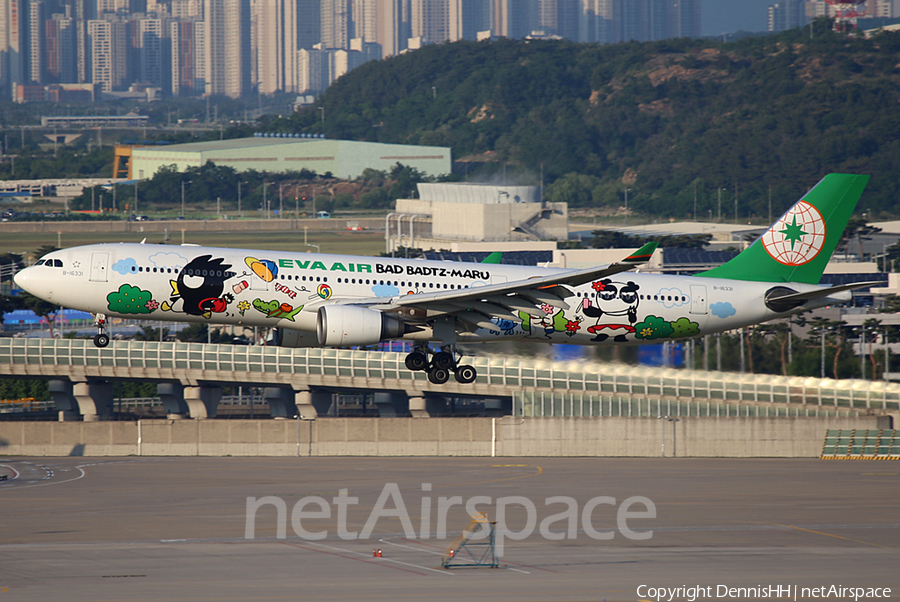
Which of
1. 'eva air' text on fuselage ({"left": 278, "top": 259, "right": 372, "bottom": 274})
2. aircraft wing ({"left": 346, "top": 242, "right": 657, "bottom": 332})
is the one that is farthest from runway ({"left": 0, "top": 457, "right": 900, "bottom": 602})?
'eva air' text on fuselage ({"left": 278, "top": 259, "right": 372, "bottom": 274})

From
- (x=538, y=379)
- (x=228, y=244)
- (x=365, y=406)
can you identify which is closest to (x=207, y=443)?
(x=538, y=379)

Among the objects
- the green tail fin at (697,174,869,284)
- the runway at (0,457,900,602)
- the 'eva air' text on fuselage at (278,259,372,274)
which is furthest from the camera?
the green tail fin at (697,174,869,284)

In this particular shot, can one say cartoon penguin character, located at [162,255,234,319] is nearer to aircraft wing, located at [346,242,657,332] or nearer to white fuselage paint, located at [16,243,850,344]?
white fuselage paint, located at [16,243,850,344]

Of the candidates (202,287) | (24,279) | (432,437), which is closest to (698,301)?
(202,287)

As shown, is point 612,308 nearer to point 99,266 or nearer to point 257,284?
point 257,284

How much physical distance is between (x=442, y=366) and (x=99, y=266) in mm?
14222

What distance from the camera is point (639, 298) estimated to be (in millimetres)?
53375

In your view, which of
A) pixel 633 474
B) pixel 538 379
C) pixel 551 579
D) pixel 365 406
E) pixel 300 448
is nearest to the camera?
pixel 551 579

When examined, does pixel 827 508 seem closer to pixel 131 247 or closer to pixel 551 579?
pixel 551 579

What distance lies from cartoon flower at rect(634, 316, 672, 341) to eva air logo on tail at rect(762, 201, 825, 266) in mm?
7017

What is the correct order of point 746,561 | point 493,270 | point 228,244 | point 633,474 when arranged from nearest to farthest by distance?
point 746,561 → point 493,270 → point 633,474 → point 228,244

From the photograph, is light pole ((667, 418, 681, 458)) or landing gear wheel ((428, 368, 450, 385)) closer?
landing gear wheel ((428, 368, 450, 385))

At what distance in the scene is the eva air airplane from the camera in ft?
161

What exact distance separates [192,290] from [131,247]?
10.7 ft
